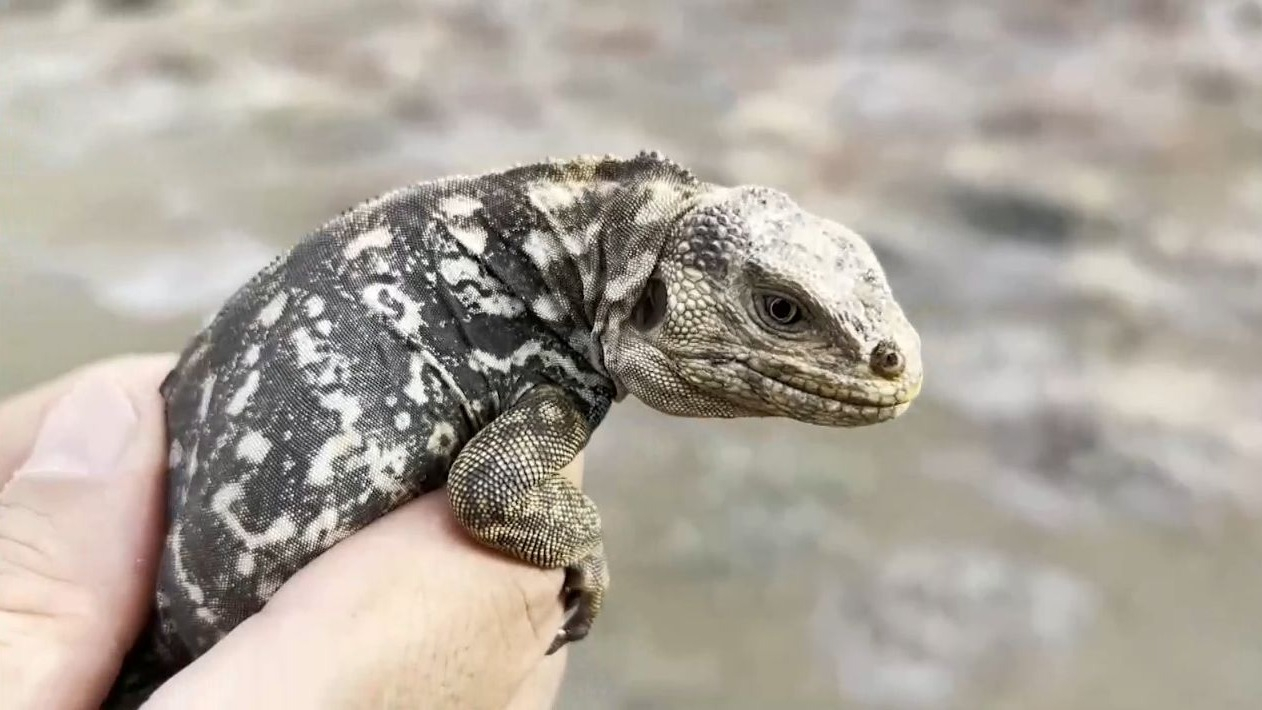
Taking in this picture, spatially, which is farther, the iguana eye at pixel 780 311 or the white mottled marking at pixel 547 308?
the white mottled marking at pixel 547 308

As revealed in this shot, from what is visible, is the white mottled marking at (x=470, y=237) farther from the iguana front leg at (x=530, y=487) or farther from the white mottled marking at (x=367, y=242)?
the iguana front leg at (x=530, y=487)

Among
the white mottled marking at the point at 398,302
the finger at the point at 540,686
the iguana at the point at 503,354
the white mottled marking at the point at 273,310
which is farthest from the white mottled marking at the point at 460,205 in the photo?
the finger at the point at 540,686

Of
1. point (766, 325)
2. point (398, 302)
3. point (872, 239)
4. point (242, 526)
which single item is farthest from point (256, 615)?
point (872, 239)

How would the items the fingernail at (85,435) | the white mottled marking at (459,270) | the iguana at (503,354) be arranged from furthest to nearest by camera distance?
the fingernail at (85,435), the white mottled marking at (459,270), the iguana at (503,354)

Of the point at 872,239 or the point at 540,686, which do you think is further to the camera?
the point at 872,239

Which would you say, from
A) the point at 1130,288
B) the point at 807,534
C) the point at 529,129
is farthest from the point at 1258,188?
the point at 529,129

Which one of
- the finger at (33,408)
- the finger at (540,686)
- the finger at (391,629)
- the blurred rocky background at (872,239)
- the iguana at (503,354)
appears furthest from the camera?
the blurred rocky background at (872,239)

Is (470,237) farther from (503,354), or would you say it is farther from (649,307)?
(649,307)
